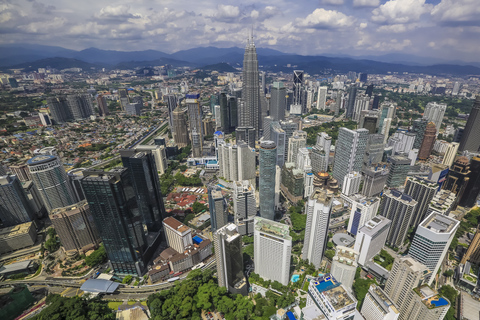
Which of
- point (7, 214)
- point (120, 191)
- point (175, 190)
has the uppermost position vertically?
point (120, 191)

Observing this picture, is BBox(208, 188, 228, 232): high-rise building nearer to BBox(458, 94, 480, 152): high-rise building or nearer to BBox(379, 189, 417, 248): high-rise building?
BBox(379, 189, 417, 248): high-rise building

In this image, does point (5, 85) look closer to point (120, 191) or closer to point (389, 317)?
point (120, 191)

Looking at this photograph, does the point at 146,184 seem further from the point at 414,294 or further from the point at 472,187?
the point at 472,187

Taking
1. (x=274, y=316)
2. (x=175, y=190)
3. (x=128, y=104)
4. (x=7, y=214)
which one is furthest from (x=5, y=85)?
(x=274, y=316)

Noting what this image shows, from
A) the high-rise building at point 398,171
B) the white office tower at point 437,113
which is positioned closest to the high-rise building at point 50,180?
the high-rise building at point 398,171

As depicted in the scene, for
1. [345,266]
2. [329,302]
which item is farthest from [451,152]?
[329,302]

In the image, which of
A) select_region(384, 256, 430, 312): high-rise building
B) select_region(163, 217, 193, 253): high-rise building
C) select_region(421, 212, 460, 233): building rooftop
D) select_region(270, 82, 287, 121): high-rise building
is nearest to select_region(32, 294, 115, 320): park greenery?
select_region(163, 217, 193, 253): high-rise building
